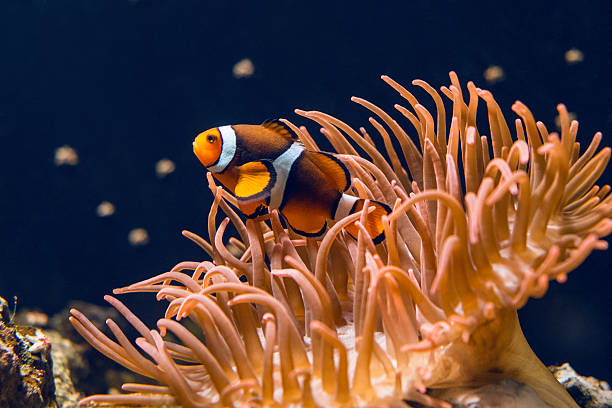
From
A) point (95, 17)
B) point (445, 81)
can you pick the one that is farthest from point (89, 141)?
point (445, 81)

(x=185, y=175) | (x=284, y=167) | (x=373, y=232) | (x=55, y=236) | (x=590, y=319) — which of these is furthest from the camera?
(x=55, y=236)

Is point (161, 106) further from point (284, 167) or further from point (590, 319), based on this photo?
point (590, 319)

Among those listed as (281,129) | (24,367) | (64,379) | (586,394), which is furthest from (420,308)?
(64,379)

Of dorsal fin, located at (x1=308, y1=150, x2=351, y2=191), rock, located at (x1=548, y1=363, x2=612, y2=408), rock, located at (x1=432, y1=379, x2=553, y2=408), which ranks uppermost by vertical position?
dorsal fin, located at (x1=308, y1=150, x2=351, y2=191)

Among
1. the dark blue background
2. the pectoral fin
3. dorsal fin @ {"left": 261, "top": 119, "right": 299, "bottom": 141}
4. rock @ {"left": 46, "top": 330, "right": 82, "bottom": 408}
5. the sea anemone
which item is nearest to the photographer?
the sea anemone

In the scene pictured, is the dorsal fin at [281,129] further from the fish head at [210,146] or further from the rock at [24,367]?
the rock at [24,367]

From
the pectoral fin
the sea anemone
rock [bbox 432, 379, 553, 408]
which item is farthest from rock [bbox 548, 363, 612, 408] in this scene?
the pectoral fin

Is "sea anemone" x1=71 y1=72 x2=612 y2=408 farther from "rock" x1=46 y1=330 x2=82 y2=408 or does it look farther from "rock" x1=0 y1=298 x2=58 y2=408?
"rock" x1=46 y1=330 x2=82 y2=408

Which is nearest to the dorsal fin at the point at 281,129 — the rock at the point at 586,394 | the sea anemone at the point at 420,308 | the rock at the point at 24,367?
the sea anemone at the point at 420,308
